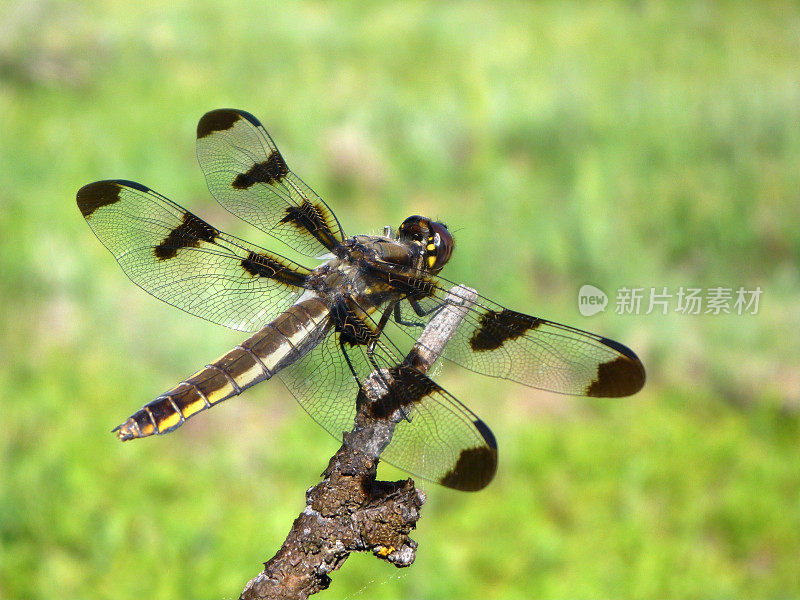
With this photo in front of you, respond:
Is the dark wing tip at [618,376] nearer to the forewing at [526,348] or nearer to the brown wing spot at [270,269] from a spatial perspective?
the forewing at [526,348]

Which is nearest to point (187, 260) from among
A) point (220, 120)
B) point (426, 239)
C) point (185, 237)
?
point (185, 237)

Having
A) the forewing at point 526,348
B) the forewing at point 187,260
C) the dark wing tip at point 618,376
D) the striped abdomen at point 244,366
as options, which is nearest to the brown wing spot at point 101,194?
the forewing at point 187,260

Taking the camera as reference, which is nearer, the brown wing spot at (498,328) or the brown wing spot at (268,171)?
the brown wing spot at (498,328)

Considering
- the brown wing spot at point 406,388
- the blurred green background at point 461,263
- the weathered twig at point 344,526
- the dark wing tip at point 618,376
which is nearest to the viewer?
the weathered twig at point 344,526

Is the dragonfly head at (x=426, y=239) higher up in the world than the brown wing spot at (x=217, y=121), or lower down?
lower down

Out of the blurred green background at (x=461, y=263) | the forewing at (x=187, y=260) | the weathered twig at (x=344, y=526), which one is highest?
the blurred green background at (x=461, y=263)

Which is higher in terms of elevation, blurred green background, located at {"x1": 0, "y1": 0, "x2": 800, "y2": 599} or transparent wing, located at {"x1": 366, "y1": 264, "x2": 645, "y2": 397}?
blurred green background, located at {"x1": 0, "y1": 0, "x2": 800, "y2": 599}

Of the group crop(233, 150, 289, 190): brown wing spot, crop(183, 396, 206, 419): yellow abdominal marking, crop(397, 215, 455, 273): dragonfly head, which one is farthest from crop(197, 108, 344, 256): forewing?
crop(183, 396, 206, 419): yellow abdominal marking

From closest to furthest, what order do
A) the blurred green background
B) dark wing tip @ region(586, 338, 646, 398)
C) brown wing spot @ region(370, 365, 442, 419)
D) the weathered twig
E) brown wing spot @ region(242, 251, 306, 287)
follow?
the weathered twig → brown wing spot @ region(370, 365, 442, 419) → dark wing tip @ region(586, 338, 646, 398) → brown wing spot @ region(242, 251, 306, 287) → the blurred green background

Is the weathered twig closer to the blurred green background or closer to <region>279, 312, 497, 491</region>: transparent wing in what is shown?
<region>279, 312, 497, 491</region>: transparent wing
